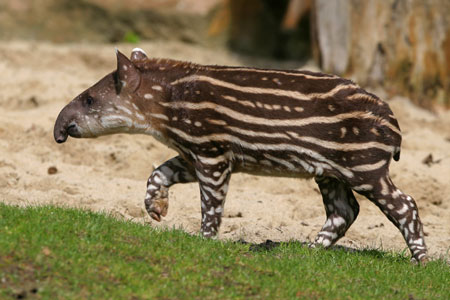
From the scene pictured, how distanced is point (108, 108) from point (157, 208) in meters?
1.28

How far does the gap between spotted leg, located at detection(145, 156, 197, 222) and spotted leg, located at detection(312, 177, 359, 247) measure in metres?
1.54

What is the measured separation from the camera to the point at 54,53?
1753cm

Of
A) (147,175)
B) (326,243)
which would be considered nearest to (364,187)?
(326,243)

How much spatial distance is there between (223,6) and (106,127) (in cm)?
1114

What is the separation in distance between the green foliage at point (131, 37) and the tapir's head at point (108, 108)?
10.2 meters

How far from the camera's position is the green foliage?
19.6 meters

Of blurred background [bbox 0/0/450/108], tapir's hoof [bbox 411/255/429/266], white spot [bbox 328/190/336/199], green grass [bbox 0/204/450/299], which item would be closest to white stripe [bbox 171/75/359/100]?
white spot [bbox 328/190/336/199]

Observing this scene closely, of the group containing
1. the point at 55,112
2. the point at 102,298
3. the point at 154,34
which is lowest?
the point at 102,298

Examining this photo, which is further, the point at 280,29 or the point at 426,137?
the point at 280,29

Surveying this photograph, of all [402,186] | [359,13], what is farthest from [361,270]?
[359,13]

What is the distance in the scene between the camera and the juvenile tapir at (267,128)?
8.54m

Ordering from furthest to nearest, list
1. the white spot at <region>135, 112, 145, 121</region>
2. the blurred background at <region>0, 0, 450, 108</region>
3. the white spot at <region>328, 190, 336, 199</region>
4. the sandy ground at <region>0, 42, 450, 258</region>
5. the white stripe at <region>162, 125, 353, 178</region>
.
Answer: the blurred background at <region>0, 0, 450, 108</region> < the sandy ground at <region>0, 42, 450, 258</region> < the white spot at <region>328, 190, 336, 199</region> < the white spot at <region>135, 112, 145, 121</region> < the white stripe at <region>162, 125, 353, 178</region>

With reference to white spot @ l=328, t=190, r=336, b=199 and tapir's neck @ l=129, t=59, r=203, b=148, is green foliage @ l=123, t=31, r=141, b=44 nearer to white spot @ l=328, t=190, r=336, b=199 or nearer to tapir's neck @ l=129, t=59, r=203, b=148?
tapir's neck @ l=129, t=59, r=203, b=148

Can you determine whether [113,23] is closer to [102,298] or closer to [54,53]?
[54,53]
